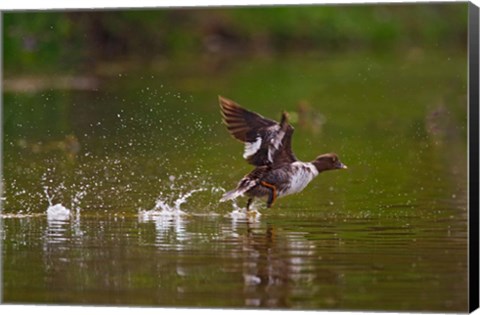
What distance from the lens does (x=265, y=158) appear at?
395 inches

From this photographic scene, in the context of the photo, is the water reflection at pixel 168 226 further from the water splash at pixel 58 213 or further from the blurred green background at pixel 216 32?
the blurred green background at pixel 216 32

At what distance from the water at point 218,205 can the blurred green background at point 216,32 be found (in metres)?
0.28

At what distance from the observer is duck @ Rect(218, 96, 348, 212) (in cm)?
995

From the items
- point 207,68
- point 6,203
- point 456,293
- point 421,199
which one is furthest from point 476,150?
point 207,68

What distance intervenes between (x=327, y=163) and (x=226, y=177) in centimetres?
67

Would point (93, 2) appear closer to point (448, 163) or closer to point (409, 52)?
point (448, 163)

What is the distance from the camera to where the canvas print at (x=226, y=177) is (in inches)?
351

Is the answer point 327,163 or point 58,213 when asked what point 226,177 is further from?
point 58,213

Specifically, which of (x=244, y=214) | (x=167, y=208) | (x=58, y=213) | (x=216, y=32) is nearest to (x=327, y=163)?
(x=244, y=214)

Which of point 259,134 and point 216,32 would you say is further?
point 216,32

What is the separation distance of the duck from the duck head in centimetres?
6

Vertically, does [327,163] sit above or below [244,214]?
above

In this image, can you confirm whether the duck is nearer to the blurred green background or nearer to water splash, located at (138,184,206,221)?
water splash, located at (138,184,206,221)

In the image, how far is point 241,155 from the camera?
34.7 feet
